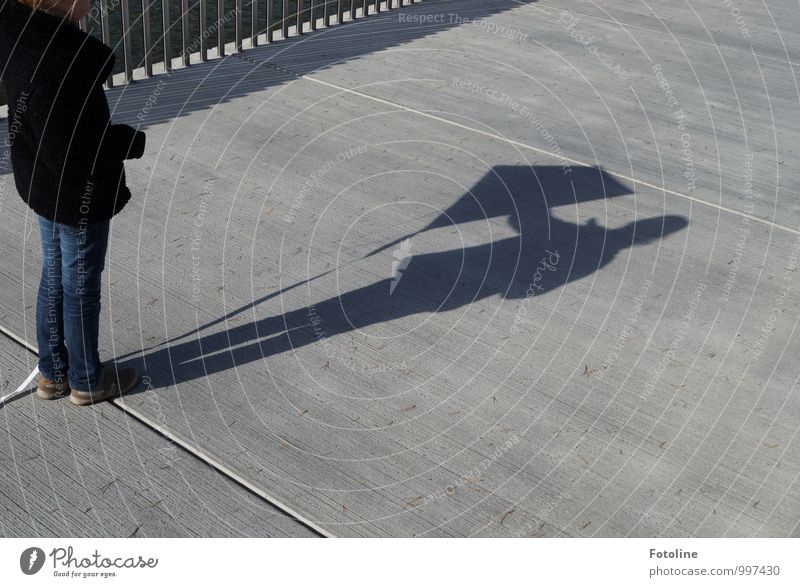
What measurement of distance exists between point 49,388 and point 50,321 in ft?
0.94

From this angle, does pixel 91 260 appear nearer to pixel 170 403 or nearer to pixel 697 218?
pixel 170 403

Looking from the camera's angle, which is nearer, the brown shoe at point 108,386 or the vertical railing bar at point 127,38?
the brown shoe at point 108,386

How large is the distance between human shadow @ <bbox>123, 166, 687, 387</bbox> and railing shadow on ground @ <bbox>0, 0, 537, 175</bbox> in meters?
2.26

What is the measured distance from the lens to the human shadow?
14.4ft

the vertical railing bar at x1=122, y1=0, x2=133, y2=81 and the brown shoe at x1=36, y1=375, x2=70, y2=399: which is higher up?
the vertical railing bar at x1=122, y1=0, x2=133, y2=81

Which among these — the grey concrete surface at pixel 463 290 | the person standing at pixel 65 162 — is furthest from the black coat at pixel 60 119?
the grey concrete surface at pixel 463 290

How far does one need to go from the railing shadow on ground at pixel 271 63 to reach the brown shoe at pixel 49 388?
244 centimetres

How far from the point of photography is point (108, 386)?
3.95 metres

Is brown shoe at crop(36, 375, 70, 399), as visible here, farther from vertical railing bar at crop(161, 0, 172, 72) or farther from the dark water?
the dark water

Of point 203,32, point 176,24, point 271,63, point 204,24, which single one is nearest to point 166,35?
point 203,32

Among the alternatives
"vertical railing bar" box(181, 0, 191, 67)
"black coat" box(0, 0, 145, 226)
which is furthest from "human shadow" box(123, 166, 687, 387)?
"vertical railing bar" box(181, 0, 191, 67)

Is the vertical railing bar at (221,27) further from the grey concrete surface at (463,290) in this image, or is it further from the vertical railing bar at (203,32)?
the grey concrete surface at (463,290)

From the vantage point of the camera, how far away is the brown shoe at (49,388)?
3.88m

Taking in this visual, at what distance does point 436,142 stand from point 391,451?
3347 mm
